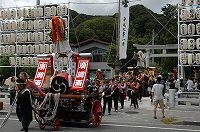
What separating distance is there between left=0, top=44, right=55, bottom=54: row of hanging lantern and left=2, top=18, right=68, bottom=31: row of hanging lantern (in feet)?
5.15

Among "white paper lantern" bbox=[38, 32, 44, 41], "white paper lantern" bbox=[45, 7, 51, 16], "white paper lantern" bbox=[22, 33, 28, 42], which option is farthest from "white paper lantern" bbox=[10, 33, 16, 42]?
"white paper lantern" bbox=[45, 7, 51, 16]

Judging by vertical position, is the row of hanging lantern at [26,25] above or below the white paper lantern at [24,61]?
above

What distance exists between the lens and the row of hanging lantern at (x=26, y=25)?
24.3 metres

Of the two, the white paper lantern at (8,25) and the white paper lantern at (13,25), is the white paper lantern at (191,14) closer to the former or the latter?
the white paper lantern at (13,25)

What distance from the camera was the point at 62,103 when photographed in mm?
10789

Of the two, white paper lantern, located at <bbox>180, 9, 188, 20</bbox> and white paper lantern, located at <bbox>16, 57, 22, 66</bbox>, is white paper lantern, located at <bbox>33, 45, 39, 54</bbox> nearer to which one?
white paper lantern, located at <bbox>16, 57, 22, 66</bbox>

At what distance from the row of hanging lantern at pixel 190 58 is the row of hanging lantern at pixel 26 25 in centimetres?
1084

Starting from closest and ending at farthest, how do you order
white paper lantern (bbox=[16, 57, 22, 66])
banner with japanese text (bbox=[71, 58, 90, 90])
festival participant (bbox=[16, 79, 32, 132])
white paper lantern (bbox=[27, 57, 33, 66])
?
festival participant (bbox=[16, 79, 32, 132]) < banner with japanese text (bbox=[71, 58, 90, 90]) < white paper lantern (bbox=[27, 57, 33, 66]) < white paper lantern (bbox=[16, 57, 22, 66])

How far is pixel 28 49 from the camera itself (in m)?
24.8

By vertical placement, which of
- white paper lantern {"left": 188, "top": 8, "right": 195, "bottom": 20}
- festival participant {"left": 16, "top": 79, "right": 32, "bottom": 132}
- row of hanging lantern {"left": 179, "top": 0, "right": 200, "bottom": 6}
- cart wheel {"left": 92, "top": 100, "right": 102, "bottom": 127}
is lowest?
cart wheel {"left": 92, "top": 100, "right": 102, "bottom": 127}

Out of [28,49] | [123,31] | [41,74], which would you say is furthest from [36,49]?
[41,74]

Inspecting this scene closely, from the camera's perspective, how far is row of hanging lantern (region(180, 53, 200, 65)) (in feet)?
65.3

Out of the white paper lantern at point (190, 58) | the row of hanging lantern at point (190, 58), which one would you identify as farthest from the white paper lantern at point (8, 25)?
the white paper lantern at point (190, 58)

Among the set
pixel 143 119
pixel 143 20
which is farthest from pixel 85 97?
pixel 143 20
